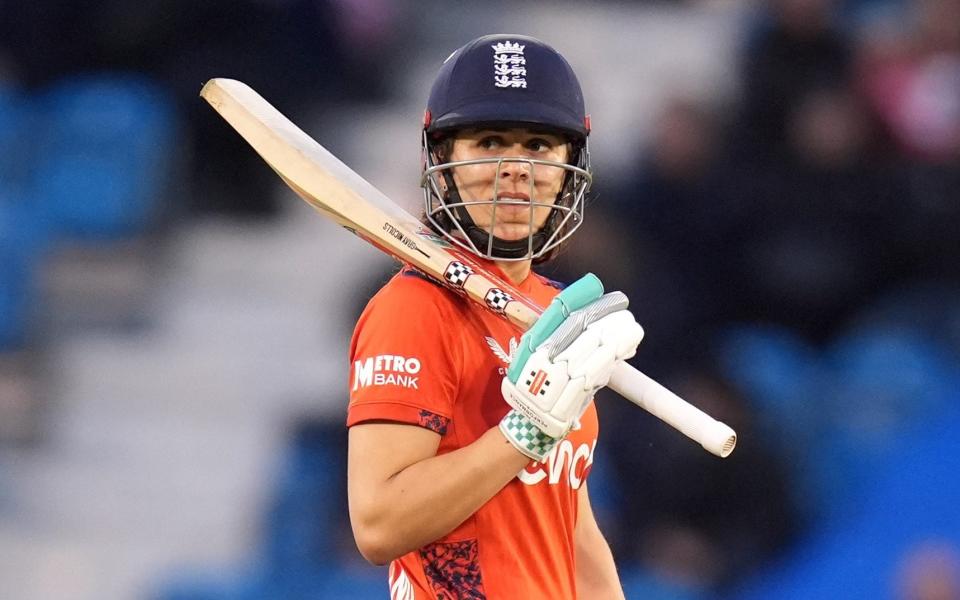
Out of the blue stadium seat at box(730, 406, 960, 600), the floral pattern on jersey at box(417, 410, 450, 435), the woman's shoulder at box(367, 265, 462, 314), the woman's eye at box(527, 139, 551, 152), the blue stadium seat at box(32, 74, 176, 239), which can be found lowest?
the floral pattern on jersey at box(417, 410, 450, 435)

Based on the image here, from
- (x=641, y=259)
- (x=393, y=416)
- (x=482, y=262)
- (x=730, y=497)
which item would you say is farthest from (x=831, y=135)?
(x=393, y=416)

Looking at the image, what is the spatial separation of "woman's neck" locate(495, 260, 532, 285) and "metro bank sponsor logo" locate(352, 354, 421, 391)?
317 millimetres

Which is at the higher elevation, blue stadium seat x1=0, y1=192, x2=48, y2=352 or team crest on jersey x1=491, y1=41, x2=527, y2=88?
blue stadium seat x1=0, y1=192, x2=48, y2=352

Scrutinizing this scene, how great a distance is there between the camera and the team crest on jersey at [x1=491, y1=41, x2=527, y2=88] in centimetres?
192

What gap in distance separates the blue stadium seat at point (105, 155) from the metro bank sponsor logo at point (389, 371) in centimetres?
224

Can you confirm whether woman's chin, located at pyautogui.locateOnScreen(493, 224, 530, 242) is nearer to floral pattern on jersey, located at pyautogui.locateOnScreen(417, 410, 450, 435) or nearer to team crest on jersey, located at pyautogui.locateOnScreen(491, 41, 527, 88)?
team crest on jersey, located at pyautogui.locateOnScreen(491, 41, 527, 88)

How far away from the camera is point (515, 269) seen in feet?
6.59

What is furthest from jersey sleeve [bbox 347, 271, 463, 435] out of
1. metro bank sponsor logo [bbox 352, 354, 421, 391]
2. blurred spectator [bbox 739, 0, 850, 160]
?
blurred spectator [bbox 739, 0, 850, 160]

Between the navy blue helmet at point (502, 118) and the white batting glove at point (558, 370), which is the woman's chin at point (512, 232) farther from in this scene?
the white batting glove at point (558, 370)

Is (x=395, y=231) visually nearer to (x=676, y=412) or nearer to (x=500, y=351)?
(x=500, y=351)

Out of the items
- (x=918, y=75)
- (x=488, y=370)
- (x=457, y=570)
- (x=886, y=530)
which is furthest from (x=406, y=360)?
(x=918, y=75)

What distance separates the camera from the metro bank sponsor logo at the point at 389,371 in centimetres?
168

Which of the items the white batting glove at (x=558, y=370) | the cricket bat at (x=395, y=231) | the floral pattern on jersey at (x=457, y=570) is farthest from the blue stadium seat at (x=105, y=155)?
the white batting glove at (x=558, y=370)

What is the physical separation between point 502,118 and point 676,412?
1.61 feet
